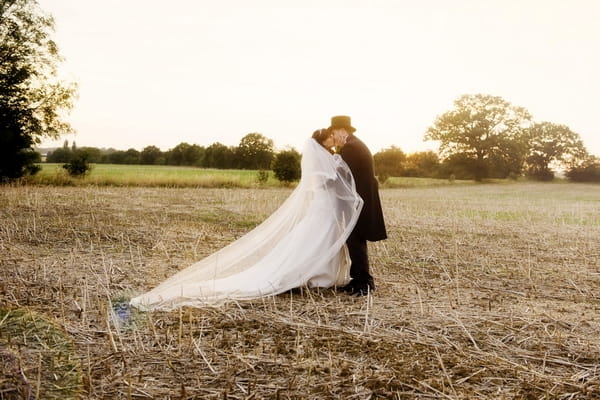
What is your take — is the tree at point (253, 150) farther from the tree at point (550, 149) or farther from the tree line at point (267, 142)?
the tree at point (550, 149)

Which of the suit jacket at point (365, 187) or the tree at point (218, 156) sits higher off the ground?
the tree at point (218, 156)

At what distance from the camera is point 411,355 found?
460 centimetres

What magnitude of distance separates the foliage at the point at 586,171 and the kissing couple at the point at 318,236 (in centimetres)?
7729

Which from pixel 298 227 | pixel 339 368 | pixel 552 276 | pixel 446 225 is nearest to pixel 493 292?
pixel 552 276

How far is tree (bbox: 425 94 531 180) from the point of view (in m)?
65.0

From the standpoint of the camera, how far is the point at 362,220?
7.03 m

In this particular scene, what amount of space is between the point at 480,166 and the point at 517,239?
54528 millimetres

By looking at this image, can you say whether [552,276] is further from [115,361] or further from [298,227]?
[115,361]

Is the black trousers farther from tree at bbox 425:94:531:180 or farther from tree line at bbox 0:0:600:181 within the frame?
tree at bbox 425:94:531:180

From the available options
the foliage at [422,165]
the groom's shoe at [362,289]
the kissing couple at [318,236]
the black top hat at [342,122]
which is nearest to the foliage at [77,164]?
the kissing couple at [318,236]

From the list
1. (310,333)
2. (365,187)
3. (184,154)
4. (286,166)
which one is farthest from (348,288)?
(184,154)

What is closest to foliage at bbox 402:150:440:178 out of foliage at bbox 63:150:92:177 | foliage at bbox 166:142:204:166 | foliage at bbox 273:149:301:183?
foliage at bbox 273:149:301:183

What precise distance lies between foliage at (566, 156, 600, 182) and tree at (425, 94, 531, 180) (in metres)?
12.7

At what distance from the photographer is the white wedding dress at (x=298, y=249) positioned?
6512 millimetres
